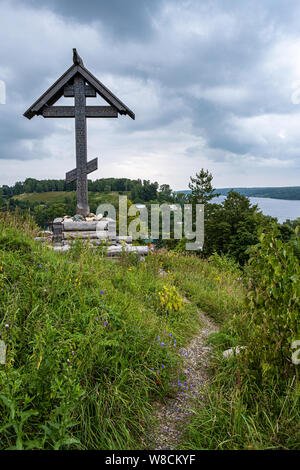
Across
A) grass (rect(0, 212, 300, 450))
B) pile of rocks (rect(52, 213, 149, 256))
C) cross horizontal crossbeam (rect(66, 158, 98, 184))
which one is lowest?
grass (rect(0, 212, 300, 450))

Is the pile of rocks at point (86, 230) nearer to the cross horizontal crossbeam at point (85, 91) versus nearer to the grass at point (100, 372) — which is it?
the grass at point (100, 372)

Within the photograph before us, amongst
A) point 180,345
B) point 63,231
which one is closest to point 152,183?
point 63,231

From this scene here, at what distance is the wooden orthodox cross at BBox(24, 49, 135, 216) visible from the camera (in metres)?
7.81

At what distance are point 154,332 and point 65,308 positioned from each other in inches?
41.7

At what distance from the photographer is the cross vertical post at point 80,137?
→ 7.95 meters

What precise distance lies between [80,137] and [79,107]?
0.82m

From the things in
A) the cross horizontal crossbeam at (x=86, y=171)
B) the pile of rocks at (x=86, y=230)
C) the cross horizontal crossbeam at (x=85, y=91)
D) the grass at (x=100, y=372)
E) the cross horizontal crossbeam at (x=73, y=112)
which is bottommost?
the grass at (x=100, y=372)

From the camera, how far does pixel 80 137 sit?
26.3ft

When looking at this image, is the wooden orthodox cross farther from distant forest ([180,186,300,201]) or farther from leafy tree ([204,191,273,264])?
distant forest ([180,186,300,201])

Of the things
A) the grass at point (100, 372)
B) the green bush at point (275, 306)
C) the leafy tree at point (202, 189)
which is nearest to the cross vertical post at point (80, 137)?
the grass at point (100, 372)

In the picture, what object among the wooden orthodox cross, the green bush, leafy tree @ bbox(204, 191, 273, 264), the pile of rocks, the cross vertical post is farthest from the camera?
leafy tree @ bbox(204, 191, 273, 264)

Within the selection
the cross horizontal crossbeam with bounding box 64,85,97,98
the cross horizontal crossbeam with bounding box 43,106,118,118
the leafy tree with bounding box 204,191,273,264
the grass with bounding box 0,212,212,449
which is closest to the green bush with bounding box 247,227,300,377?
the grass with bounding box 0,212,212,449

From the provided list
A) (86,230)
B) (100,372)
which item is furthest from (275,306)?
(86,230)

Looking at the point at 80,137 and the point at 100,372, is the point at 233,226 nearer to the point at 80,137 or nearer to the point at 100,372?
the point at 80,137
